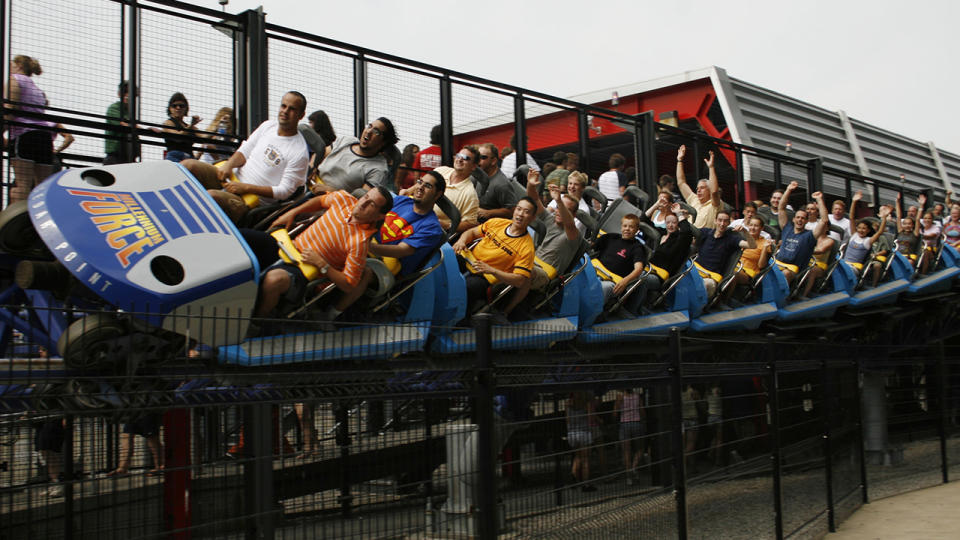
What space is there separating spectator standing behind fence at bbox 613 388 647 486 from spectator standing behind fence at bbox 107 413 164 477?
97.1 inches

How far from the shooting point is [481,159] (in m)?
7.55

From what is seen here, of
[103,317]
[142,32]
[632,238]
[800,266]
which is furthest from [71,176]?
[800,266]

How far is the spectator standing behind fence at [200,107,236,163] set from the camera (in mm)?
6406

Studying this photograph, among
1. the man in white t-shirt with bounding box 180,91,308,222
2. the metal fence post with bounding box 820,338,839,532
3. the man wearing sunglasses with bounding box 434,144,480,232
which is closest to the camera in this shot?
the man in white t-shirt with bounding box 180,91,308,222

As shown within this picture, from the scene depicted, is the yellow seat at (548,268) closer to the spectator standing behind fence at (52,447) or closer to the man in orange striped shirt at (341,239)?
the man in orange striped shirt at (341,239)

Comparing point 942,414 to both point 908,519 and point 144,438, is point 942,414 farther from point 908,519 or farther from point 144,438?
point 144,438

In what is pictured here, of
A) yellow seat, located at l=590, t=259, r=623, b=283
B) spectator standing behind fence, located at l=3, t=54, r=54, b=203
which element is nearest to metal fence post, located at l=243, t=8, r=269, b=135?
spectator standing behind fence, located at l=3, t=54, r=54, b=203

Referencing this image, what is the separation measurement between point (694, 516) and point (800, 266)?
20.9ft

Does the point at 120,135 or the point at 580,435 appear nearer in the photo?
the point at 580,435

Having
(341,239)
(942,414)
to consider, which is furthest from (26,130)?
(942,414)

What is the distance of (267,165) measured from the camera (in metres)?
5.95

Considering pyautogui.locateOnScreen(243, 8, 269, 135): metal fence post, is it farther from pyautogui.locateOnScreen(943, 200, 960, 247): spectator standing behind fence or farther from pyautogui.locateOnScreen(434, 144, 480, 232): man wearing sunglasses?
pyautogui.locateOnScreen(943, 200, 960, 247): spectator standing behind fence

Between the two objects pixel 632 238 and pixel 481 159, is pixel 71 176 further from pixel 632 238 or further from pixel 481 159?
pixel 632 238

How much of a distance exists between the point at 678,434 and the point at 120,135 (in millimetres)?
3814
